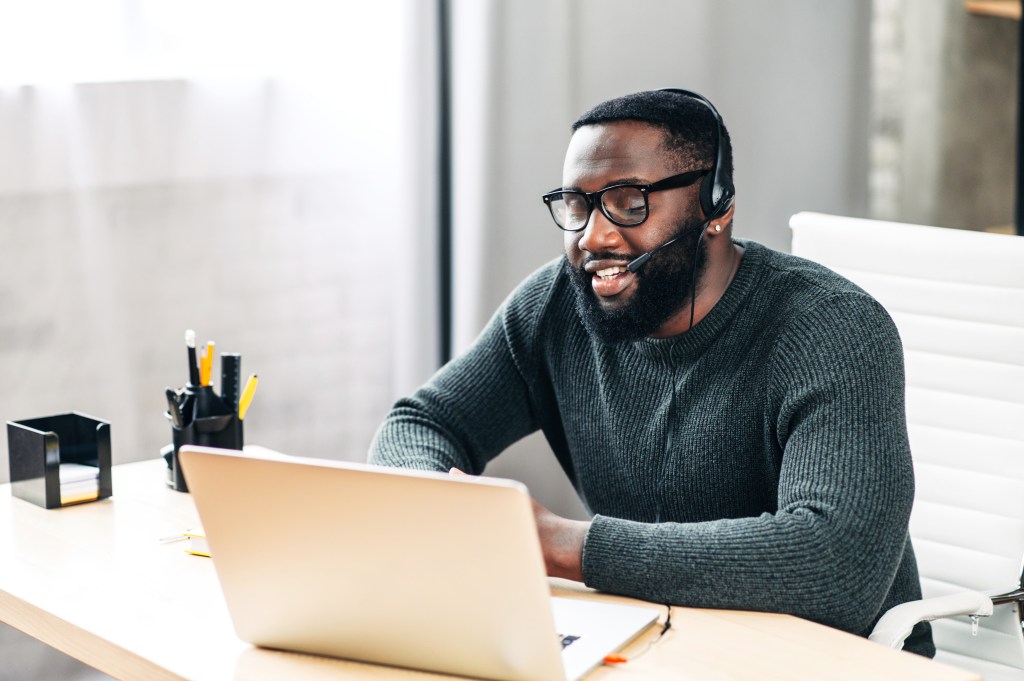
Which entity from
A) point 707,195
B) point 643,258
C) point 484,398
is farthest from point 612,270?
point 484,398

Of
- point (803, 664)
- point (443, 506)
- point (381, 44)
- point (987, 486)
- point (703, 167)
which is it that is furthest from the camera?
point (381, 44)

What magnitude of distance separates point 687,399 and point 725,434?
0.23 ft

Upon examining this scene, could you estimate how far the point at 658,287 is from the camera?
1.49 m

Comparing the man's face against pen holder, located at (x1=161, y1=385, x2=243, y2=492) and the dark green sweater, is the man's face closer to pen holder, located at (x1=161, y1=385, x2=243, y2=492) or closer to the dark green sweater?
the dark green sweater

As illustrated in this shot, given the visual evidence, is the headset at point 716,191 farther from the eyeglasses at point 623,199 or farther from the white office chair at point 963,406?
the white office chair at point 963,406

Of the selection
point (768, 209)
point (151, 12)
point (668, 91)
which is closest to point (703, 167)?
point (668, 91)

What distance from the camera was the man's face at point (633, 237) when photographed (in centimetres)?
146

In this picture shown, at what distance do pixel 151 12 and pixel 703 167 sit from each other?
3.78 ft

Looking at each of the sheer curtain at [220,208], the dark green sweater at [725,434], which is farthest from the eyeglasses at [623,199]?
the sheer curtain at [220,208]

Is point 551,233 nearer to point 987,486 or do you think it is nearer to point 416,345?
point 416,345

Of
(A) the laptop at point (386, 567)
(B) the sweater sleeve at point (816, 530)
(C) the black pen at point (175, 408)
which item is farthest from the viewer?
(C) the black pen at point (175, 408)

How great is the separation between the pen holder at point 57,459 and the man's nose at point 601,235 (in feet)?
2.08

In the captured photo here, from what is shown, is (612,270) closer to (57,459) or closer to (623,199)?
(623,199)

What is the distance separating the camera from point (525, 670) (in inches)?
39.3
